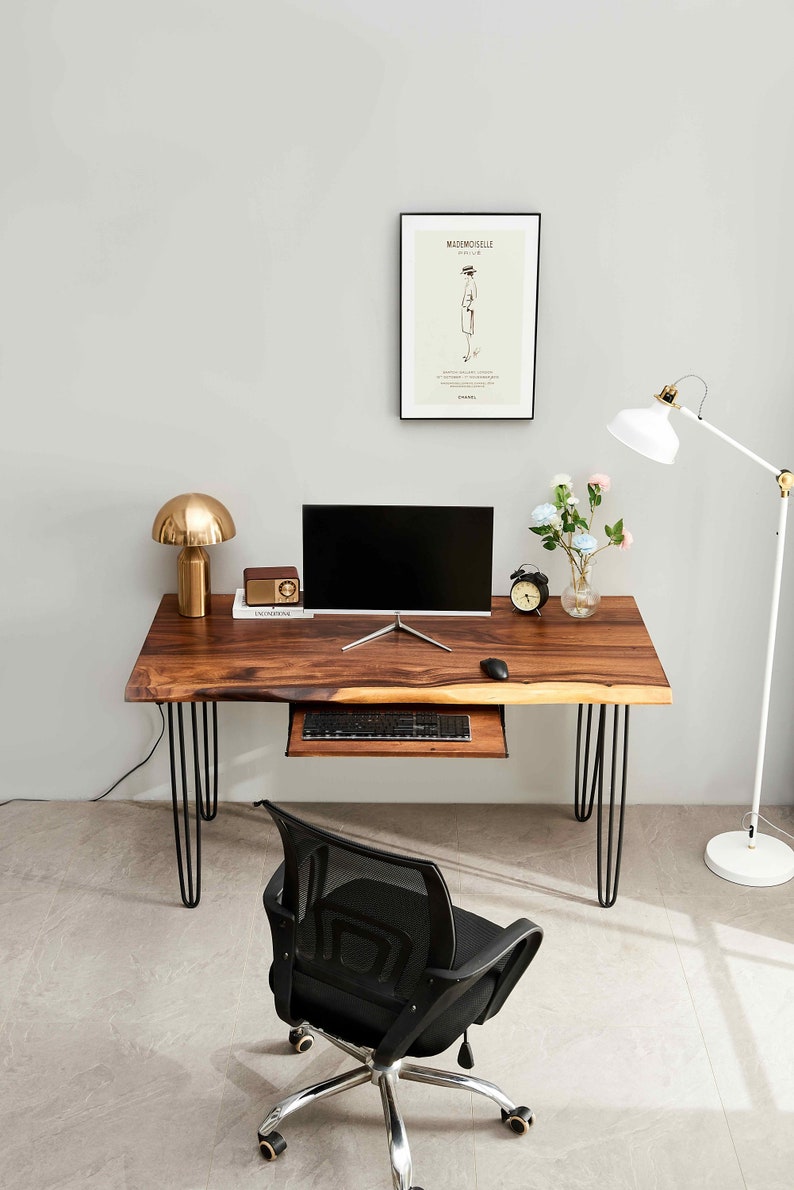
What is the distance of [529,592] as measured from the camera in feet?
10.9

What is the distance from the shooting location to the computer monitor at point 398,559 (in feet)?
10.3

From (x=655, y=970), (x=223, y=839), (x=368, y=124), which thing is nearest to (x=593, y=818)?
(x=655, y=970)

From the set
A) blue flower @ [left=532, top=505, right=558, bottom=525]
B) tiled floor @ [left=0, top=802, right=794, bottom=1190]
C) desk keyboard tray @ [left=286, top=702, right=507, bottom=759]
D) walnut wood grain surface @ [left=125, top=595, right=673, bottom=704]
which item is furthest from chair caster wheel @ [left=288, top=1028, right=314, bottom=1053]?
blue flower @ [left=532, top=505, right=558, bottom=525]

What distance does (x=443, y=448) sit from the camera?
3432 mm

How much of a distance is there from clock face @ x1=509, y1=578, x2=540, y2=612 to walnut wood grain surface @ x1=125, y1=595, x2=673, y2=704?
1.7 inches

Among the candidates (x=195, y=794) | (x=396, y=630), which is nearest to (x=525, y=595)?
(x=396, y=630)

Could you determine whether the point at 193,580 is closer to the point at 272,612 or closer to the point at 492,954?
the point at 272,612

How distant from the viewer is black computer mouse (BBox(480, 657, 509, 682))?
2.94m

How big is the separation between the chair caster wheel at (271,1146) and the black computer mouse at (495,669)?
4.06 feet

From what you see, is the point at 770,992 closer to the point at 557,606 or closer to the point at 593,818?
the point at 593,818

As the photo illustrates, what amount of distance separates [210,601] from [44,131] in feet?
4.83

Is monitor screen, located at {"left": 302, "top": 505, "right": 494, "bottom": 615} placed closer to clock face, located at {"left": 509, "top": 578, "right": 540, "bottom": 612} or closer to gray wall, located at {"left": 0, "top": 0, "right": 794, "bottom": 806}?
clock face, located at {"left": 509, "top": 578, "right": 540, "bottom": 612}

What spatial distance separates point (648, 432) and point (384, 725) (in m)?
1.08

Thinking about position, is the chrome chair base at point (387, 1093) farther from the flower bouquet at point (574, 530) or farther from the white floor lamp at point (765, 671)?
the flower bouquet at point (574, 530)
